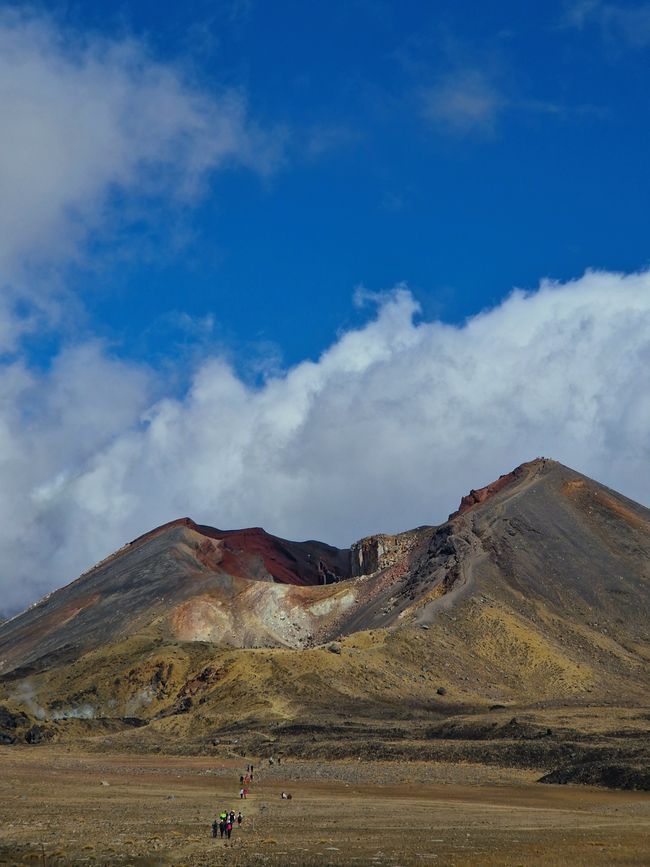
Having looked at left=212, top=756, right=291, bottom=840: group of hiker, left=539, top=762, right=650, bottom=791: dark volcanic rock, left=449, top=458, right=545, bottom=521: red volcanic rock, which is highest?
left=449, top=458, right=545, bottom=521: red volcanic rock

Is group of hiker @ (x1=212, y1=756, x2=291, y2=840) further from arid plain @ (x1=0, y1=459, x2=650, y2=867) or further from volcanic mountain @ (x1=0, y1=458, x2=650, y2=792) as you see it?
volcanic mountain @ (x1=0, y1=458, x2=650, y2=792)

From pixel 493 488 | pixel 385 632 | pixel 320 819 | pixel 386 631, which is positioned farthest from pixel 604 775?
pixel 493 488

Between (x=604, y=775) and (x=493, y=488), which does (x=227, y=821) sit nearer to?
(x=604, y=775)

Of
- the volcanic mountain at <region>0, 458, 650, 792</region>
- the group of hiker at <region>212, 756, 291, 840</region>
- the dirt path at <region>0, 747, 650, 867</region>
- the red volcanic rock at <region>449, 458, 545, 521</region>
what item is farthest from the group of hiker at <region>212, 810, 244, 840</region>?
the red volcanic rock at <region>449, 458, 545, 521</region>

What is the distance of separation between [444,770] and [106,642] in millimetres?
84599

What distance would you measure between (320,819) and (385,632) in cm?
7704

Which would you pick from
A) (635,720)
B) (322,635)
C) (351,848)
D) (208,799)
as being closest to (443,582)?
(322,635)

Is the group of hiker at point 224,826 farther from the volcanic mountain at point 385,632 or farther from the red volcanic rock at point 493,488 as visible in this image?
the red volcanic rock at point 493,488

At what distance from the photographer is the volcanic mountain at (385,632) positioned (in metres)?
111

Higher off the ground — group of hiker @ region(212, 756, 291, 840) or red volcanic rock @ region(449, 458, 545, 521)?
red volcanic rock @ region(449, 458, 545, 521)

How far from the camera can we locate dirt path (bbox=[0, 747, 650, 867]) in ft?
119

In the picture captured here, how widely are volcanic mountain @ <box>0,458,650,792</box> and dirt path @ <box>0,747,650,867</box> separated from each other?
1257 inches

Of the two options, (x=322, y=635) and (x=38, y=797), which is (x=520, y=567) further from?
(x=38, y=797)

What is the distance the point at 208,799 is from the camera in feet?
189
